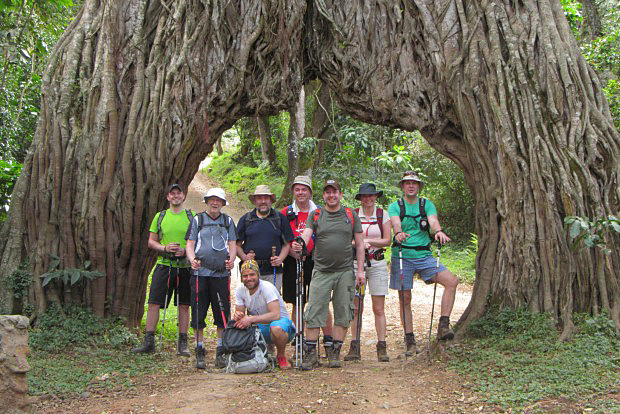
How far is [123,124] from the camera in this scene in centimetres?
776

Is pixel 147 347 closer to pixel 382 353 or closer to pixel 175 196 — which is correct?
pixel 175 196

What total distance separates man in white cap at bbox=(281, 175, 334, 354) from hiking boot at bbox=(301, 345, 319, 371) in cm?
35

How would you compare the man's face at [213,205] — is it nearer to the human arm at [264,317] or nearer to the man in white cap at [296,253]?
the man in white cap at [296,253]

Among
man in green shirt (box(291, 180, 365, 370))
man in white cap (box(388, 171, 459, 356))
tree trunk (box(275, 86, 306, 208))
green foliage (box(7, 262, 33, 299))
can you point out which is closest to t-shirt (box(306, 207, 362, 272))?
man in green shirt (box(291, 180, 365, 370))

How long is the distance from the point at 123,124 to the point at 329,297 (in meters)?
3.37

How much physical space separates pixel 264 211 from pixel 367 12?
329cm

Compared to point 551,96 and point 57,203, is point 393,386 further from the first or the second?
point 57,203

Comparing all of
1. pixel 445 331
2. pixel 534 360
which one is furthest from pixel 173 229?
pixel 534 360

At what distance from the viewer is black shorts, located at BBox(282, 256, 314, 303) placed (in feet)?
23.8

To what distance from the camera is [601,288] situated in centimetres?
641

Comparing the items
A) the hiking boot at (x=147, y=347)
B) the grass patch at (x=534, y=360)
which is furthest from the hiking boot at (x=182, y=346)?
the grass patch at (x=534, y=360)

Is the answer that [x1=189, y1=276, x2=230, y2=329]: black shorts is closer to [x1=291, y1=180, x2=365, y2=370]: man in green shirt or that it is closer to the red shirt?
[x1=291, y1=180, x2=365, y2=370]: man in green shirt

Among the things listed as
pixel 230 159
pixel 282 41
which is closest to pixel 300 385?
pixel 282 41

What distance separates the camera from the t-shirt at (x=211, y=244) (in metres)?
6.66
